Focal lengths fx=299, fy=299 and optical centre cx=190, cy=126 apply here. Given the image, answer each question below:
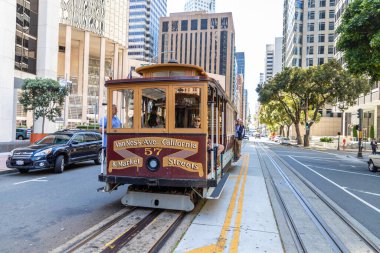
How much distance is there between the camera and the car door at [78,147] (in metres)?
12.5

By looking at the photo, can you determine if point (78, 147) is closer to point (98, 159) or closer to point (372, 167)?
point (98, 159)

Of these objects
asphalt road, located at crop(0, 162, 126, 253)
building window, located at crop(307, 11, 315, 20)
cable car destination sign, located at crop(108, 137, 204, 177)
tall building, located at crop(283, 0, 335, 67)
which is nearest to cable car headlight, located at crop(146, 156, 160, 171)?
cable car destination sign, located at crop(108, 137, 204, 177)

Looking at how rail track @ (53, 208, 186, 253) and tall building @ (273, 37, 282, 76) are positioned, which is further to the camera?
tall building @ (273, 37, 282, 76)

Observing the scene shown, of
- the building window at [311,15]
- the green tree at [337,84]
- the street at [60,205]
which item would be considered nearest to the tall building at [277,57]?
the building window at [311,15]

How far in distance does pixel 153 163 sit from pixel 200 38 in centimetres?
12866

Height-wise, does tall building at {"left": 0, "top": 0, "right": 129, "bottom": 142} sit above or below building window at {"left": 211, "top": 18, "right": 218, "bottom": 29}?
→ below

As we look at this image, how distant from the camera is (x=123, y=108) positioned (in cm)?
649

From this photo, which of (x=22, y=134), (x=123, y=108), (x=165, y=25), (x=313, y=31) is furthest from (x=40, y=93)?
(x=165, y=25)

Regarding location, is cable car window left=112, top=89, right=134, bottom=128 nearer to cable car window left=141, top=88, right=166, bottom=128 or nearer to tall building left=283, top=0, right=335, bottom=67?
cable car window left=141, top=88, right=166, bottom=128

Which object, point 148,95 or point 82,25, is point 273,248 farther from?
point 82,25

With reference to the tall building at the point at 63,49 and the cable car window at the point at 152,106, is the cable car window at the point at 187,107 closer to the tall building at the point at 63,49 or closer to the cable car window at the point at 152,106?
the cable car window at the point at 152,106

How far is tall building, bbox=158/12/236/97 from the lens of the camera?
12712cm

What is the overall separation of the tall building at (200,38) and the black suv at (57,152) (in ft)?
379

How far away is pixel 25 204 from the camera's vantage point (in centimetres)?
681
